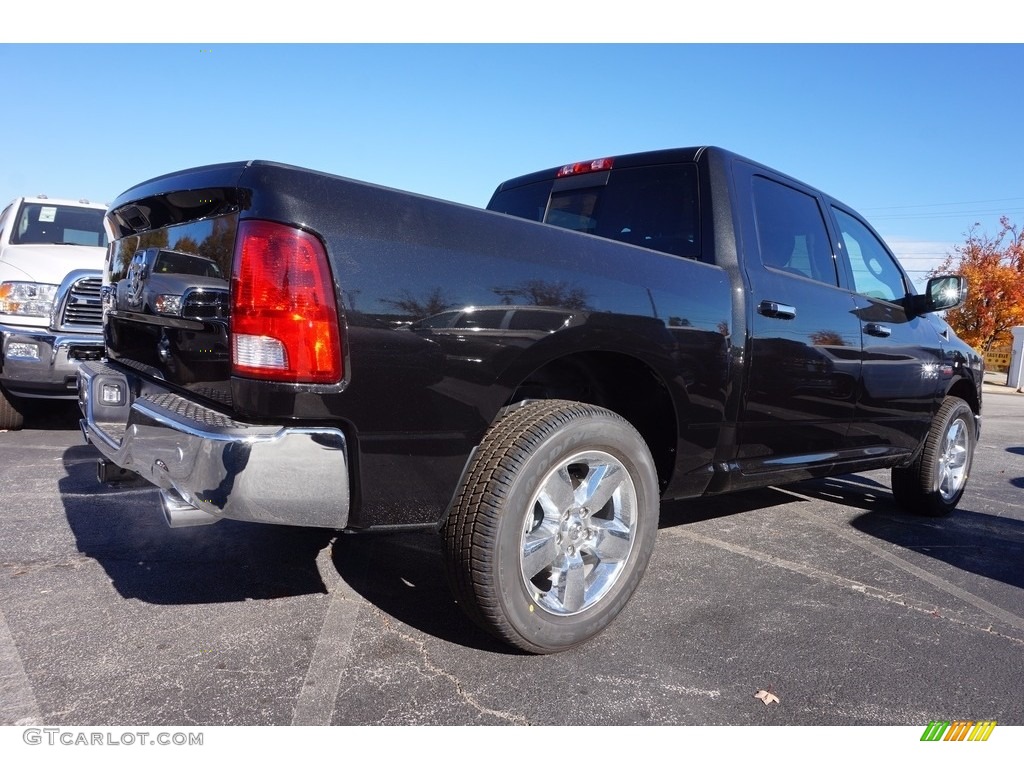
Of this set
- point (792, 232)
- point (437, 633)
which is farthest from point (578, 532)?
point (792, 232)

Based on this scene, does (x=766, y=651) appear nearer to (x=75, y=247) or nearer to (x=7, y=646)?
(x=7, y=646)

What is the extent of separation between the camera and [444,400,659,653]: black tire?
2309mm

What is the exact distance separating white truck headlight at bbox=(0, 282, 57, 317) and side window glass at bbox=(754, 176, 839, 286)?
16.8ft

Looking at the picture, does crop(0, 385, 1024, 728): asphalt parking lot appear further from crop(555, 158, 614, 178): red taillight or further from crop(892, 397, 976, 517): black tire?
crop(555, 158, 614, 178): red taillight

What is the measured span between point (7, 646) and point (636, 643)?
7.03 feet

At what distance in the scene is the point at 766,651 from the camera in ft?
8.81

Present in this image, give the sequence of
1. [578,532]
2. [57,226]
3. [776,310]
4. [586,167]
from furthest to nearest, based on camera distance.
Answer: [57,226] < [586,167] < [776,310] < [578,532]

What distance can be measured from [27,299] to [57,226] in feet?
5.95

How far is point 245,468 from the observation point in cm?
197

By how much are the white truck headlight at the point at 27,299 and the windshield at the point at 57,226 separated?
1.20 m

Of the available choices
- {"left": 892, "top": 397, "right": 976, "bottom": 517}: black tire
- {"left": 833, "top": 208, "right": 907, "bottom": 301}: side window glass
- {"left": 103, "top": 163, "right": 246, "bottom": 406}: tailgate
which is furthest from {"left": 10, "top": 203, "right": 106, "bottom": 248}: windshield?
{"left": 892, "top": 397, "right": 976, "bottom": 517}: black tire

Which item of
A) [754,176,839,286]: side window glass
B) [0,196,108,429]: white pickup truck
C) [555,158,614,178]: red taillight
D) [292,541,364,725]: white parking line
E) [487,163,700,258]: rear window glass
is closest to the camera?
[292,541,364,725]: white parking line

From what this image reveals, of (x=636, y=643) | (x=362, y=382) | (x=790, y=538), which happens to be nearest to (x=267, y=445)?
(x=362, y=382)
